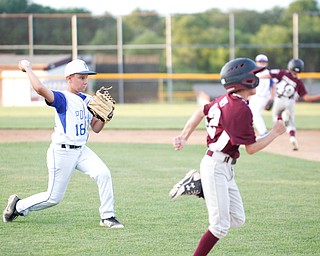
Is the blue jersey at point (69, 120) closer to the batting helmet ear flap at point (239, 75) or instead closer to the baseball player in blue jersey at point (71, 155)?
the baseball player in blue jersey at point (71, 155)

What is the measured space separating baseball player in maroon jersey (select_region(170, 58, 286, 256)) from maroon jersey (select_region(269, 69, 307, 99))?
8.81m

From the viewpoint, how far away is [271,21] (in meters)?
46.4

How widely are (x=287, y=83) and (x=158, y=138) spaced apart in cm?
407

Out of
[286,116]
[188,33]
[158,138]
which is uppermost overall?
[188,33]

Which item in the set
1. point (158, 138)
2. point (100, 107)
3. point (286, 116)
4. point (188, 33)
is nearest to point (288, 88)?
point (286, 116)

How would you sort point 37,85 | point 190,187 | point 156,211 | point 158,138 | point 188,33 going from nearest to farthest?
point 190,187
point 37,85
point 156,211
point 158,138
point 188,33

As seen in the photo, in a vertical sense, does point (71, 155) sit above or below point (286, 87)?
below

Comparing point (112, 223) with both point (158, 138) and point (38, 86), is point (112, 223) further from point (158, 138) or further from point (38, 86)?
point (158, 138)

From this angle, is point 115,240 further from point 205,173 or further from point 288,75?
point 288,75

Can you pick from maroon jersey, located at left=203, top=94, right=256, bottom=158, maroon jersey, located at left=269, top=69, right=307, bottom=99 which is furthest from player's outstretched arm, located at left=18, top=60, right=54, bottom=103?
maroon jersey, located at left=269, top=69, right=307, bottom=99

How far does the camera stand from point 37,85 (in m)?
6.42

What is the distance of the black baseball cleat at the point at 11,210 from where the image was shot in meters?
7.11

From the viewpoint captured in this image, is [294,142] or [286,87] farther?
[294,142]

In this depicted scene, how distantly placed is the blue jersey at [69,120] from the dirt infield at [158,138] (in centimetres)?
763
